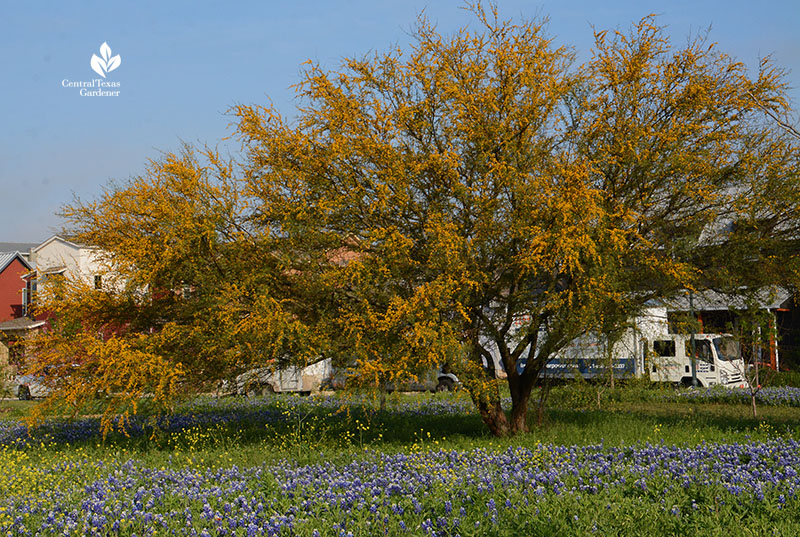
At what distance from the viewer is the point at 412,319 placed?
345 inches

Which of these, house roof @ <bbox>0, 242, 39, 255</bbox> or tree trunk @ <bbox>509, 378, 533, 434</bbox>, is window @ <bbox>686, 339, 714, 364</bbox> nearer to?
tree trunk @ <bbox>509, 378, 533, 434</bbox>

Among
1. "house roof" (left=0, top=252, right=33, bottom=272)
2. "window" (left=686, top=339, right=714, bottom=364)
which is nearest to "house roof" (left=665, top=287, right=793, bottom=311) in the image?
"window" (left=686, top=339, right=714, bottom=364)

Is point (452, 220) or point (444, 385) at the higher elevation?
point (452, 220)

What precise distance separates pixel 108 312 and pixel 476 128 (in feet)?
19.9

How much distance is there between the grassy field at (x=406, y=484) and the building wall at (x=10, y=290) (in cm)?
3078

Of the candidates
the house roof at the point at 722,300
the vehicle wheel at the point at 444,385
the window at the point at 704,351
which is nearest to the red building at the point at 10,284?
the vehicle wheel at the point at 444,385

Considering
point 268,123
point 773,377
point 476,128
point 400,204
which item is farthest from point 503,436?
point 773,377

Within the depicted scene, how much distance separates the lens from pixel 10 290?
128ft

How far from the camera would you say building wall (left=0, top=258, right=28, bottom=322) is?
38.7 m

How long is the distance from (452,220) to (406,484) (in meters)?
4.45

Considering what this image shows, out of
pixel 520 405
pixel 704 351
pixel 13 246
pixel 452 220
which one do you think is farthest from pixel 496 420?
pixel 13 246

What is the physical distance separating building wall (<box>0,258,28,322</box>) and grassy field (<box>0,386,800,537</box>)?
1212 inches

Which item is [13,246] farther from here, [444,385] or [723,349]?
[723,349]

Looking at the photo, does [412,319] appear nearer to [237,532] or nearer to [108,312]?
[237,532]
